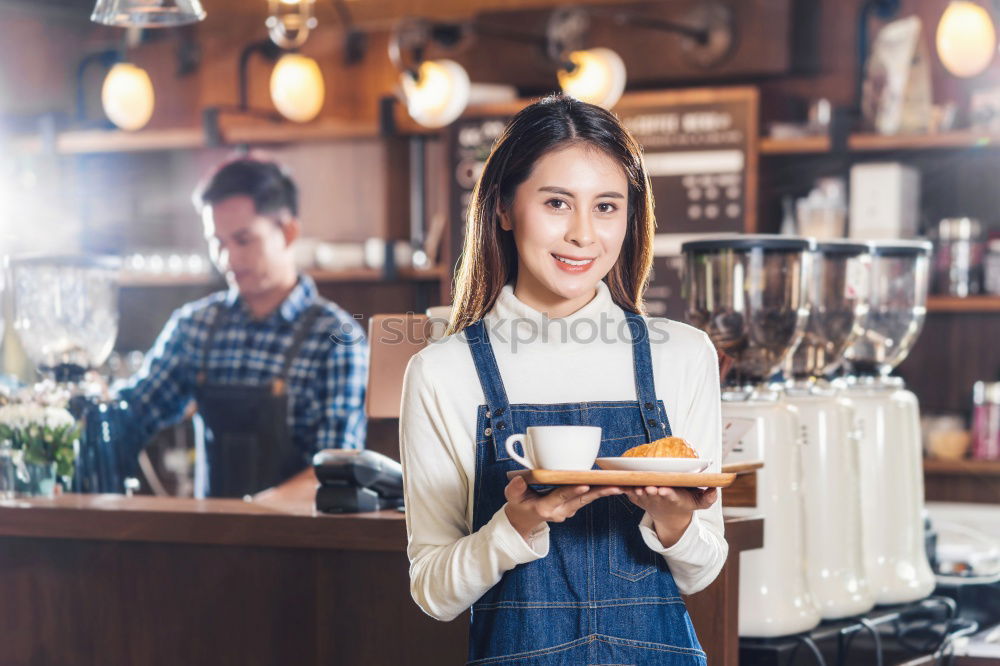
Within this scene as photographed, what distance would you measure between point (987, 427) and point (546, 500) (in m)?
3.17

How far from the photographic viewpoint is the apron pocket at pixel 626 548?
1511 mm

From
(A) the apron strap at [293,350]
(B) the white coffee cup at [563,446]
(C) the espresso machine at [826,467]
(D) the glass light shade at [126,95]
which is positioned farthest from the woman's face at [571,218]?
(D) the glass light shade at [126,95]

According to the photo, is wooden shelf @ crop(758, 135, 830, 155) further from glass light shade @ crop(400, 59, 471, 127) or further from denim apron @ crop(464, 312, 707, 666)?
denim apron @ crop(464, 312, 707, 666)

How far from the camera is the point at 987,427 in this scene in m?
4.13

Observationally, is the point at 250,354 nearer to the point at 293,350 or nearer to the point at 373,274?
the point at 293,350

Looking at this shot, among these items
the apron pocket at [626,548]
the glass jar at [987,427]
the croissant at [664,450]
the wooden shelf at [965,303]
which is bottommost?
the glass jar at [987,427]

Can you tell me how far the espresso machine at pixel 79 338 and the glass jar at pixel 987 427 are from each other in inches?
107

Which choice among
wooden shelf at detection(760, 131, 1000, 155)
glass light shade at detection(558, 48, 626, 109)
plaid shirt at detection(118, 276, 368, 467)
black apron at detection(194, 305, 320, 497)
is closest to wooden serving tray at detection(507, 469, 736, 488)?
plaid shirt at detection(118, 276, 368, 467)

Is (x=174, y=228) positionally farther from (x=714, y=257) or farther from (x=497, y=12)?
(x=714, y=257)

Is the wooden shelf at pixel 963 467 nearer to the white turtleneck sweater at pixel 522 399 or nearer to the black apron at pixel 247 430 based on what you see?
the black apron at pixel 247 430

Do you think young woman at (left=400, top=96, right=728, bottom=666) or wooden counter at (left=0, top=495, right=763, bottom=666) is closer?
young woman at (left=400, top=96, right=728, bottom=666)

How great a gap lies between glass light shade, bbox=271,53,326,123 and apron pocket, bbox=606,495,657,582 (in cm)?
321

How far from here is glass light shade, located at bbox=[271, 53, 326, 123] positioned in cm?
444

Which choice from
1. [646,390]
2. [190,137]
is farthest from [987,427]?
[190,137]
